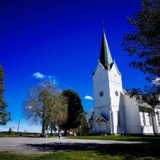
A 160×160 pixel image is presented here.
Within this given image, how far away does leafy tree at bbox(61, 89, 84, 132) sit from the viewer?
52.8 metres

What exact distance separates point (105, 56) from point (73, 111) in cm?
1769

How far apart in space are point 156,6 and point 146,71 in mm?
4614

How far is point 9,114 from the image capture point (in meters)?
38.5

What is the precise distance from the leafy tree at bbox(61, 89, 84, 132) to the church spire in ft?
38.9

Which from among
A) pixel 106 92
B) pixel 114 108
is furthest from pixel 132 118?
pixel 106 92

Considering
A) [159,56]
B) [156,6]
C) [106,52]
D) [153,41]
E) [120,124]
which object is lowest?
[120,124]

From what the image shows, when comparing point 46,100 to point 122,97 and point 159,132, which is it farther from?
point 159,132

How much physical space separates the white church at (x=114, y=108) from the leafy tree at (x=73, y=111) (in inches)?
183

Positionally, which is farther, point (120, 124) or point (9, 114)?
point (120, 124)

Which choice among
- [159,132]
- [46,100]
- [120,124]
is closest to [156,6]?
[46,100]

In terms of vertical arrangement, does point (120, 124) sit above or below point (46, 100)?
below

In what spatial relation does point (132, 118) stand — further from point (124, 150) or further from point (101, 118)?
point (124, 150)

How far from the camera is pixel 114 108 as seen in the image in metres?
49.3

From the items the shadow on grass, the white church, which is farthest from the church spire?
the shadow on grass
